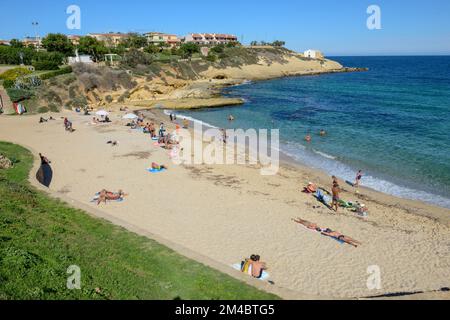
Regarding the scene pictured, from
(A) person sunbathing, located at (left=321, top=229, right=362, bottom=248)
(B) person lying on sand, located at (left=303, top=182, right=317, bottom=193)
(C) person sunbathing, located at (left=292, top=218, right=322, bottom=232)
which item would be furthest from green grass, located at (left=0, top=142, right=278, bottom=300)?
(B) person lying on sand, located at (left=303, top=182, right=317, bottom=193)

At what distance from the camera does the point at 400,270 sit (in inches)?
424

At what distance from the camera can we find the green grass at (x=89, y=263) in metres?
7.34

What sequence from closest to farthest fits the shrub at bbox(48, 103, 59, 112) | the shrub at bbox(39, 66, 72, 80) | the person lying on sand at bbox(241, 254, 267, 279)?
the person lying on sand at bbox(241, 254, 267, 279) < the shrub at bbox(48, 103, 59, 112) < the shrub at bbox(39, 66, 72, 80)

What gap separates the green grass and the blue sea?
1388 centimetres

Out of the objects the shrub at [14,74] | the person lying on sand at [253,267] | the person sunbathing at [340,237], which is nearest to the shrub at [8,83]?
the shrub at [14,74]

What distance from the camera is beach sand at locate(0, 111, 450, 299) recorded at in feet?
33.9

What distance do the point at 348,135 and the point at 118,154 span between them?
20.2m

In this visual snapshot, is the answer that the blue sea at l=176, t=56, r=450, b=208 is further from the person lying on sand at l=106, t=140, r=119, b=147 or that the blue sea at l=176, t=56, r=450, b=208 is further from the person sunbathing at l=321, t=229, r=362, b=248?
the person lying on sand at l=106, t=140, r=119, b=147

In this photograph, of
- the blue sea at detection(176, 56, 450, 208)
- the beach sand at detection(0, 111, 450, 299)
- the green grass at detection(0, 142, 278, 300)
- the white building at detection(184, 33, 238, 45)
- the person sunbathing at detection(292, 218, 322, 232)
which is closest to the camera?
the green grass at detection(0, 142, 278, 300)

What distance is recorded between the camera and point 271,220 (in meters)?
13.8

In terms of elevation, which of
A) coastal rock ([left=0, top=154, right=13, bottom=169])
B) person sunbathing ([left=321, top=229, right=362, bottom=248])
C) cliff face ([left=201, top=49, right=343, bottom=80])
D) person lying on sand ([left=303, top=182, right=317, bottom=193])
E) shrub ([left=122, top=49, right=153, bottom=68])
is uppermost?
cliff face ([left=201, top=49, right=343, bottom=80])
